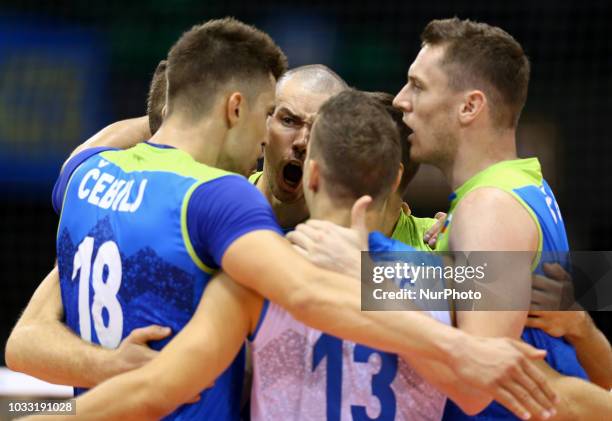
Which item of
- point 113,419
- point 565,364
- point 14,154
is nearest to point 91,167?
point 113,419

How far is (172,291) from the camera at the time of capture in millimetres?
3555

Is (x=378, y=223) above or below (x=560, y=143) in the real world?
above

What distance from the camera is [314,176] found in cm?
351

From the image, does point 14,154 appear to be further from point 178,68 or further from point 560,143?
point 178,68

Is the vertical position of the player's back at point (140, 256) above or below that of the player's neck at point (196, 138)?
below

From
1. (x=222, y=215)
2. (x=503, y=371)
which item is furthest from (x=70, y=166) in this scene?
(x=503, y=371)

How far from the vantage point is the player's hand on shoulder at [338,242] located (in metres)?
3.37

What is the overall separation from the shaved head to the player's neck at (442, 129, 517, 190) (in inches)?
44.7

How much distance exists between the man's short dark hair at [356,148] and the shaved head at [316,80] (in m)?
1.62

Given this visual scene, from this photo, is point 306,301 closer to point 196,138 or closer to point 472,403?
point 472,403

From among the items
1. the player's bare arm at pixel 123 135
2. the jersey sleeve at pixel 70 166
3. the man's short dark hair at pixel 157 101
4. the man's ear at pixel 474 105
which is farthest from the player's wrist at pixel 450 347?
the player's bare arm at pixel 123 135

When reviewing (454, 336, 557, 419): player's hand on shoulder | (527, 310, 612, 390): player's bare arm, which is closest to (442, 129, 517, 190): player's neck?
(527, 310, 612, 390): player's bare arm

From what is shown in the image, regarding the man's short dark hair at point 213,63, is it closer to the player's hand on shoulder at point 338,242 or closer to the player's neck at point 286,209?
the player's hand on shoulder at point 338,242

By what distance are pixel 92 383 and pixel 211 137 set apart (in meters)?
1.08
